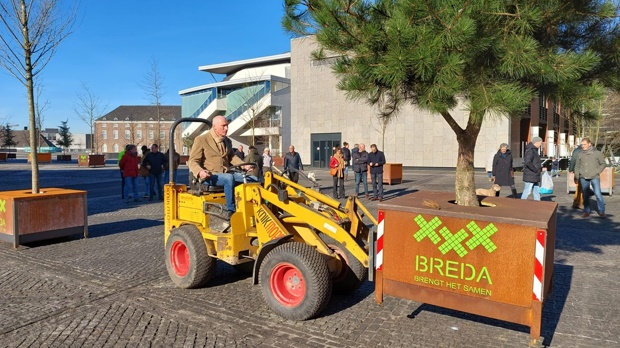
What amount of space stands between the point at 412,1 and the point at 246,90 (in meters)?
47.5

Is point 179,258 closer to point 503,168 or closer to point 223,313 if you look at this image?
point 223,313

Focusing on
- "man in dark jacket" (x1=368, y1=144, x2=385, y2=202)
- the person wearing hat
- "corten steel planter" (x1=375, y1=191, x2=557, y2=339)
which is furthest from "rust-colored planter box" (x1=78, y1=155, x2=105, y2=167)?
"corten steel planter" (x1=375, y1=191, x2=557, y2=339)

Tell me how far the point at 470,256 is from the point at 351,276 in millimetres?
Answer: 1617

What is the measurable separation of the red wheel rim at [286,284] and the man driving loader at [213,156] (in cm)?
123

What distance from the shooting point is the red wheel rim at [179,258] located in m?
5.58

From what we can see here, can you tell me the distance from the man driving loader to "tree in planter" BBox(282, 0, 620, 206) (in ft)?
5.58

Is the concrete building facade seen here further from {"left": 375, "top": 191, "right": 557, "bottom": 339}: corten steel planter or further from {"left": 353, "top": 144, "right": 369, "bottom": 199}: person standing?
{"left": 375, "top": 191, "right": 557, "bottom": 339}: corten steel planter

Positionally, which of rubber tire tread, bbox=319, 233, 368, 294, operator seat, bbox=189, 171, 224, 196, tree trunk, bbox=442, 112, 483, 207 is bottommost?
rubber tire tread, bbox=319, 233, 368, 294

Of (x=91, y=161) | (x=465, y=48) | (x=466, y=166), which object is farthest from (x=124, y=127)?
(x=465, y=48)

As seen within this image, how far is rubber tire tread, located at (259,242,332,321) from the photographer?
4.28m

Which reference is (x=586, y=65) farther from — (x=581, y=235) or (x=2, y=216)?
(x=2, y=216)

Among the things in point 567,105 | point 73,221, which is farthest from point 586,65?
point 73,221

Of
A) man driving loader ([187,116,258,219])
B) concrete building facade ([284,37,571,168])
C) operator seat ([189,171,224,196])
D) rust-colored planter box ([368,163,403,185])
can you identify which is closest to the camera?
man driving loader ([187,116,258,219])

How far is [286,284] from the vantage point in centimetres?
464
